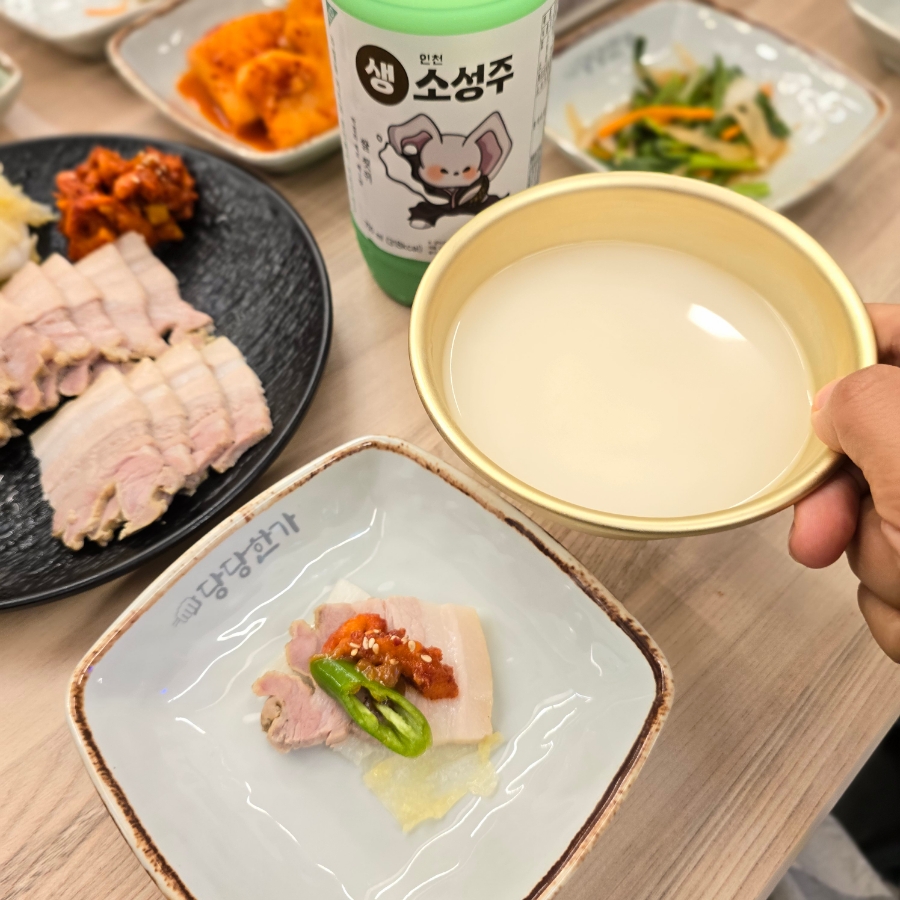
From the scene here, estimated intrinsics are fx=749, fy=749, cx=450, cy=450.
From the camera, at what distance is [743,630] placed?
2.65ft

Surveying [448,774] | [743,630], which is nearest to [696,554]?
[743,630]

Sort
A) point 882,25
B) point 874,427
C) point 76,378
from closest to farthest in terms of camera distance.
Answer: point 874,427
point 76,378
point 882,25

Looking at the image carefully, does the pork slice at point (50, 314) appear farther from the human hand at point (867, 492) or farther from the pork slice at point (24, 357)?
the human hand at point (867, 492)

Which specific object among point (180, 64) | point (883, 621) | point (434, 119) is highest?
point (434, 119)

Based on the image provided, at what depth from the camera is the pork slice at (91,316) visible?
980 mm

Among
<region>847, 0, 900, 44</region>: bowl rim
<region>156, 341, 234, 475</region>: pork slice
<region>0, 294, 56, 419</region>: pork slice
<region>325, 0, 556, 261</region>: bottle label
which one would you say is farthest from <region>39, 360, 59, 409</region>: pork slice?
<region>847, 0, 900, 44</region>: bowl rim

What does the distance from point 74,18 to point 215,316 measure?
2.88 ft

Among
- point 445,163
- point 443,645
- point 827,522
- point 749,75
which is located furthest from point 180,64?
point 827,522

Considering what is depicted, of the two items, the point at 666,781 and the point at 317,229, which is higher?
the point at 317,229

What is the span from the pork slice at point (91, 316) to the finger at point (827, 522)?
83cm

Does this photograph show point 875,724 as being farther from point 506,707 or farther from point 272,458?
point 272,458

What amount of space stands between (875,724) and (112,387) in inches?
36.4

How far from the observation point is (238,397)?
36.0 inches

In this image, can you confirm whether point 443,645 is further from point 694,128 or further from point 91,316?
point 694,128
